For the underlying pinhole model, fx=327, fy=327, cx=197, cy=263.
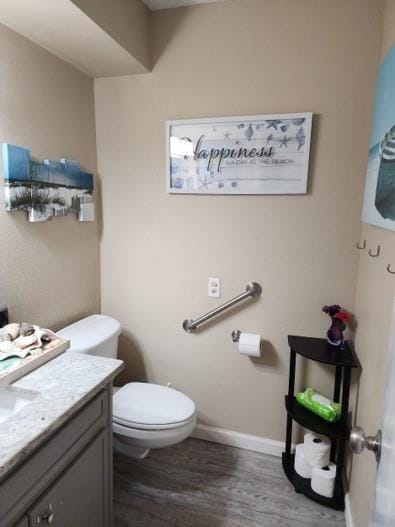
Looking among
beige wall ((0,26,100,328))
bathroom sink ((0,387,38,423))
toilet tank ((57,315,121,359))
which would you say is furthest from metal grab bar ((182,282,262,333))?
bathroom sink ((0,387,38,423))

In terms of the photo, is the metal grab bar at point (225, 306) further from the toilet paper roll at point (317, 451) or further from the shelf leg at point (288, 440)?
the toilet paper roll at point (317, 451)

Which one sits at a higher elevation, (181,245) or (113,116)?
(113,116)

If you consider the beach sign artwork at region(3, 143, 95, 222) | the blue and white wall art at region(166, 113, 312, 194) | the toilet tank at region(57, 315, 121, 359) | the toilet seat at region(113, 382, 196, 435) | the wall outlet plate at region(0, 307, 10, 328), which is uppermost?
the blue and white wall art at region(166, 113, 312, 194)

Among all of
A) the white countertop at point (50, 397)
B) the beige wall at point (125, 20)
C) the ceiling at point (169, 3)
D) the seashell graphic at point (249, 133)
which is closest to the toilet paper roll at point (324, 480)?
the white countertop at point (50, 397)

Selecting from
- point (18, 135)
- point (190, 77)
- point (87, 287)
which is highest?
point (190, 77)

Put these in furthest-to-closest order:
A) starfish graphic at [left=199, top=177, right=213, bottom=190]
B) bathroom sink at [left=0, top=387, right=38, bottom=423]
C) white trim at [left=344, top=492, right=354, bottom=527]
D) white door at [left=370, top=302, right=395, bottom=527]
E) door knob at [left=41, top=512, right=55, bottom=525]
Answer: starfish graphic at [left=199, top=177, right=213, bottom=190] < white trim at [left=344, top=492, right=354, bottom=527] < bathroom sink at [left=0, top=387, right=38, bottom=423] < door knob at [left=41, top=512, right=55, bottom=525] < white door at [left=370, top=302, right=395, bottom=527]

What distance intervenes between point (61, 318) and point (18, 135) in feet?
3.15

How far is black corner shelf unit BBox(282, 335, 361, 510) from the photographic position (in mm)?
1578

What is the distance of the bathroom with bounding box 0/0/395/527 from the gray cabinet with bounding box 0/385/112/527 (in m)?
0.51

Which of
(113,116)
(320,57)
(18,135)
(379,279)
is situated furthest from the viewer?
(113,116)

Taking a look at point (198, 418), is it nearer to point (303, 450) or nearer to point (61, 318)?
point (303, 450)

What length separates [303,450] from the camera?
178cm

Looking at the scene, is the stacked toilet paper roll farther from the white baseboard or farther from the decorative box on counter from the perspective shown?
the decorative box on counter

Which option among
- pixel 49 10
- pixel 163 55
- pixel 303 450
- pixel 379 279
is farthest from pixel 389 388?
pixel 163 55
